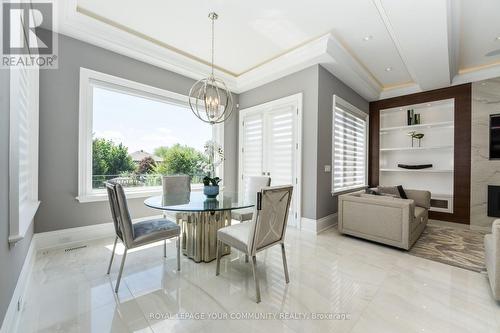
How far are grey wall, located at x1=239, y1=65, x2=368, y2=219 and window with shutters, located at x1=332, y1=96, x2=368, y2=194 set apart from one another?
0.24 metres

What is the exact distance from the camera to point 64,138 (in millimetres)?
2768

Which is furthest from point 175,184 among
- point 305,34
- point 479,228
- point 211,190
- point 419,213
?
point 479,228

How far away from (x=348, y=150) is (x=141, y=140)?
13.1 ft

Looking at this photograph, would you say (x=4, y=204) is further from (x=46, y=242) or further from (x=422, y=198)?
(x=422, y=198)

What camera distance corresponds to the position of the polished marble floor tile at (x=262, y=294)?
1.50 metres

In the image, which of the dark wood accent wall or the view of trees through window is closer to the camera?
the view of trees through window

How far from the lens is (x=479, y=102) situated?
391 centimetres

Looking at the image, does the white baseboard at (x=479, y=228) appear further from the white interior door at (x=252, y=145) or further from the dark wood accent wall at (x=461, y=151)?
the white interior door at (x=252, y=145)

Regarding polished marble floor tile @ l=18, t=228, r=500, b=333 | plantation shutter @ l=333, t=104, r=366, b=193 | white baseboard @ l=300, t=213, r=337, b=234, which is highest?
plantation shutter @ l=333, t=104, r=366, b=193

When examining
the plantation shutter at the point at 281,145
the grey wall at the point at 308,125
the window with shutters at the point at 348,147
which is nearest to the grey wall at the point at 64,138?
the plantation shutter at the point at 281,145

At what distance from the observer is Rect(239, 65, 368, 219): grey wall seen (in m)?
3.50

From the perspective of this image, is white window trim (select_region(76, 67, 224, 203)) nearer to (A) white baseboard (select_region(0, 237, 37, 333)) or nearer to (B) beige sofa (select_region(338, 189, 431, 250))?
(A) white baseboard (select_region(0, 237, 37, 333))

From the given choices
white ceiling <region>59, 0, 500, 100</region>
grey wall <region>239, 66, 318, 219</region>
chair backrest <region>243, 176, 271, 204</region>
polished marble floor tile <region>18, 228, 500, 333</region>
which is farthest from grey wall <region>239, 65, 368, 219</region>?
polished marble floor tile <region>18, 228, 500, 333</region>

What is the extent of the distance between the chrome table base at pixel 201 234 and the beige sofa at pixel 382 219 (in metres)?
2.01
